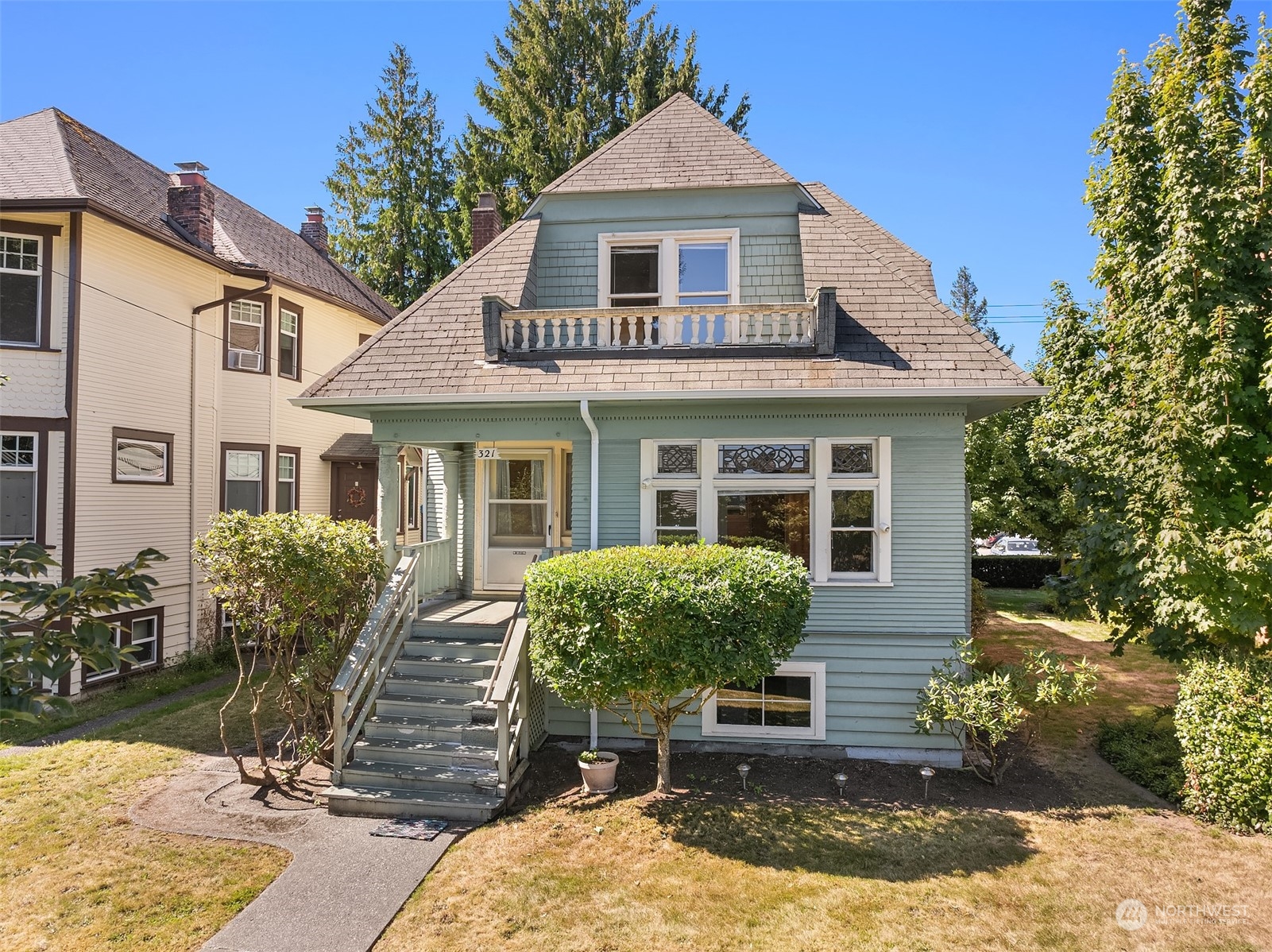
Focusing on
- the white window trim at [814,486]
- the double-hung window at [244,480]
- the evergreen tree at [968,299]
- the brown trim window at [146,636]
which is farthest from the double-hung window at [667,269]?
the evergreen tree at [968,299]

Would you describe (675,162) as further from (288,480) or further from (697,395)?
(288,480)

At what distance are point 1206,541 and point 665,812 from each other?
20.2 ft

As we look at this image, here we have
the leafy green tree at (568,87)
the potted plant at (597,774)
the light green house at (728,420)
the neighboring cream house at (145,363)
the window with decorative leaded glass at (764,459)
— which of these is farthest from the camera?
the leafy green tree at (568,87)

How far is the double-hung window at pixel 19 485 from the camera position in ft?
35.0

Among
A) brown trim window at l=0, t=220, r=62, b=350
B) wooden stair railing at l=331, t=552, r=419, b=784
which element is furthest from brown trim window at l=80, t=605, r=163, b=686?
wooden stair railing at l=331, t=552, r=419, b=784

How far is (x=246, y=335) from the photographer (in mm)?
14672

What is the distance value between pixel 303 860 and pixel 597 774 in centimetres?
285

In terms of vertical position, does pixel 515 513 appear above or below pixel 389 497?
below

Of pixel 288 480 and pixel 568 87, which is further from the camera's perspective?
pixel 568 87

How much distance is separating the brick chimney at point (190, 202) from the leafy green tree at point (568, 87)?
34.2 feet

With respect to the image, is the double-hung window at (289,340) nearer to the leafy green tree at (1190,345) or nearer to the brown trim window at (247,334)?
the brown trim window at (247,334)

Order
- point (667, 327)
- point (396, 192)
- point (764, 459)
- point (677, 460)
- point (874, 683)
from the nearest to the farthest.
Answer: point (874, 683)
point (764, 459)
point (677, 460)
point (667, 327)
point (396, 192)

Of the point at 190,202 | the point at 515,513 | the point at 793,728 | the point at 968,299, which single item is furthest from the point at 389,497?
the point at 968,299

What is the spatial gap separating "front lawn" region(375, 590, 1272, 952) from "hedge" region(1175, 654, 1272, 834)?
0.91ft
